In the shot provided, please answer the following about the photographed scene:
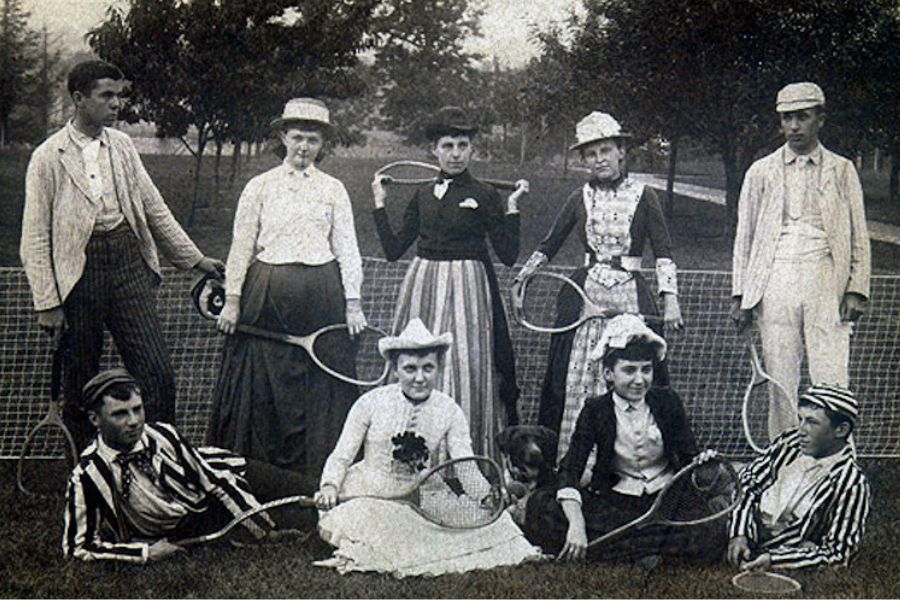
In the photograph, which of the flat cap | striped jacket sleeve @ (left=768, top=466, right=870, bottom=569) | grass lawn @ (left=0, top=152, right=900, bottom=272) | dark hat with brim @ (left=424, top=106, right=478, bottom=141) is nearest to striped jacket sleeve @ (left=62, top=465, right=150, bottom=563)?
grass lawn @ (left=0, top=152, right=900, bottom=272)

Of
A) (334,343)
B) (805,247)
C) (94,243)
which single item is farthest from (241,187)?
(805,247)

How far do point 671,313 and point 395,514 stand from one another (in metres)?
1.47

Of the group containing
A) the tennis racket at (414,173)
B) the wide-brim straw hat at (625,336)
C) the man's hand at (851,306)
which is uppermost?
the tennis racket at (414,173)

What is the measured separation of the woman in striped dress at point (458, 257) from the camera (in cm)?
441

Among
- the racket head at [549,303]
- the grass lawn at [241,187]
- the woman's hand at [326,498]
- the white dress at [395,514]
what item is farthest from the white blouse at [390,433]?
the grass lawn at [241,187]

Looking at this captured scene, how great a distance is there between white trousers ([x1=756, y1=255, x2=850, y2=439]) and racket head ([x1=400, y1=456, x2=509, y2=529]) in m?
1.38

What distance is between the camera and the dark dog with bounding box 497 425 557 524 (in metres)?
4.30

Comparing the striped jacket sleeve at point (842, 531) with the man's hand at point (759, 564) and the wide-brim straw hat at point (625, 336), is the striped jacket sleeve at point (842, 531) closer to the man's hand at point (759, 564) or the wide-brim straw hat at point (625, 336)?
the man's hand at point (759, 564)

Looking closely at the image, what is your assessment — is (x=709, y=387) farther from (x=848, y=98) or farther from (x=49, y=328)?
(x=49, y=328)

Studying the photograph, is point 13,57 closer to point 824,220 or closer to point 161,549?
point 161,549

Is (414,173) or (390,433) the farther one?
(414,173)

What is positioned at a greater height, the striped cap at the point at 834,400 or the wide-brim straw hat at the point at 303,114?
the wide-brim straw hat at the point at 303,114

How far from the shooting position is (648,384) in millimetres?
4070

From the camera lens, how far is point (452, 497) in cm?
410
